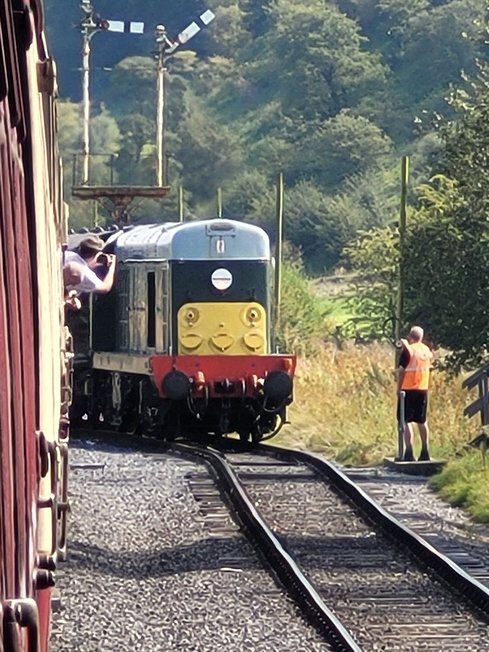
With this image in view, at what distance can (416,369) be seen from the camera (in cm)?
1950

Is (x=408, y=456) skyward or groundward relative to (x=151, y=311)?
groundward

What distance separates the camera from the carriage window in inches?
902

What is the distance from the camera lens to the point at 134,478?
18.1 m

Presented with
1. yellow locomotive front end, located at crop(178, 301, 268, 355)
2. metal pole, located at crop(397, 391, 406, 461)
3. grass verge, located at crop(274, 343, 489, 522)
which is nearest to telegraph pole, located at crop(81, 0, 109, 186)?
grass verge, located at crop(274, 343, 489, 522)

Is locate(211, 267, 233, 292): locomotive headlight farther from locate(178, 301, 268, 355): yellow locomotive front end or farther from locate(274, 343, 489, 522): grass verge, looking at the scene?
locate(274, 343, 489, 522): grass verge

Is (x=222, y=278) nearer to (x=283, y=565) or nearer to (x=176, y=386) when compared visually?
(x=176, y=386)

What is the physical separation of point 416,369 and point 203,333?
3926mm

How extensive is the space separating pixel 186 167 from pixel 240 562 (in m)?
59.1

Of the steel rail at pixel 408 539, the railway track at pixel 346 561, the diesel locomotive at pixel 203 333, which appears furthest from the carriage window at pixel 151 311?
the railway track at pixel 346 561

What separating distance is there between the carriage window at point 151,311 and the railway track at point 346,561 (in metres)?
4.25

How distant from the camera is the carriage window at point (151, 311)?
22922mm

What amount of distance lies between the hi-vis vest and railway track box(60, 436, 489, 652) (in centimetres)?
145

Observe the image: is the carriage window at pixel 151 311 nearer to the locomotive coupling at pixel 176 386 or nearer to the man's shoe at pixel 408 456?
the locomotive coupling at pixel 176 386

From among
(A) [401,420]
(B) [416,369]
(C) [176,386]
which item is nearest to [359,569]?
(A) [401,420]
